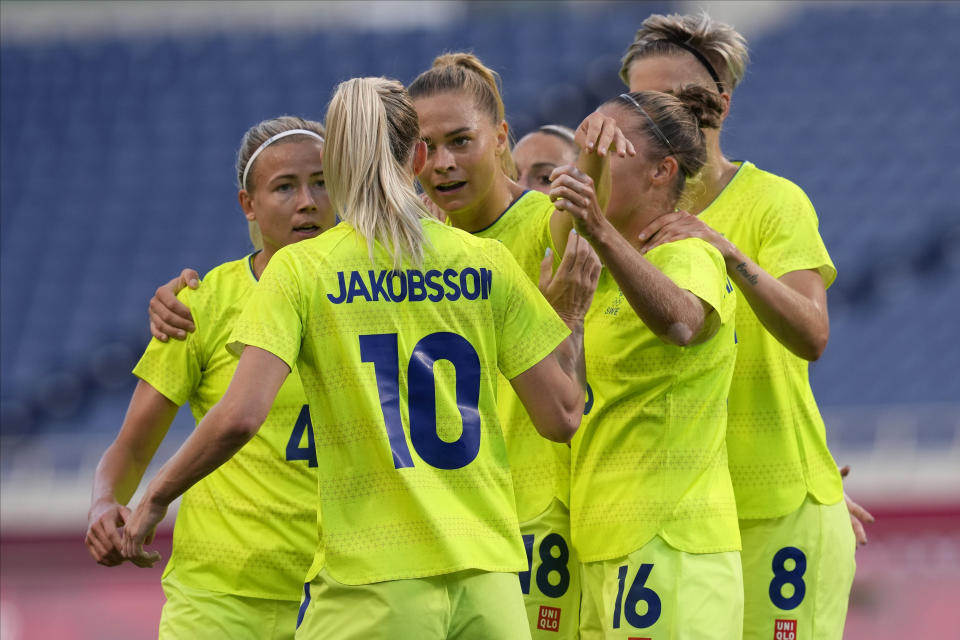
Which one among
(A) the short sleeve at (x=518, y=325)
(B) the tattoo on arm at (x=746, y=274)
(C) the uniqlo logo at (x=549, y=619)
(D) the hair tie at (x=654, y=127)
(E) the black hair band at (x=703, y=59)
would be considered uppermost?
(E) the black hair band at (x=703, y=59)

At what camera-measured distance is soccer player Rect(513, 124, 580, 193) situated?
242 inches

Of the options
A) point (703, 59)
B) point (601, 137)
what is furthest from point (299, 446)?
point (703, 59)

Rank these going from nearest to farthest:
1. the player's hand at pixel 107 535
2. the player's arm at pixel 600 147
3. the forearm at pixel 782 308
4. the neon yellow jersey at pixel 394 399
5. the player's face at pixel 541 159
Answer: the neon yellow jersey at pixel 394 399, the player's arm at pixel 600 147, the player's hand at pixel 107 535, the forearm at pixel 782 308, the player's face at pixel 541 159

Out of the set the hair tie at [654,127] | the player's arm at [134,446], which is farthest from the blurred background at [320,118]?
the hair tie at [654,127]

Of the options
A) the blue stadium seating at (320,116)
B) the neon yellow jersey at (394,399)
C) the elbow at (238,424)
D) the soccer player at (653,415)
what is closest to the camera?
the elbow at (238,424)

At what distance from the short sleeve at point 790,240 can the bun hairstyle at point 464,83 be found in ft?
2.99

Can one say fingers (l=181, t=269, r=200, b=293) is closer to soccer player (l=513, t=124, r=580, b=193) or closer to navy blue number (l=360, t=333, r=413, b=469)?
navy blue number (l=360, t=333, r=413, b=469)

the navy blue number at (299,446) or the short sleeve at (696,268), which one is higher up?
the short sleeve at (696,268)

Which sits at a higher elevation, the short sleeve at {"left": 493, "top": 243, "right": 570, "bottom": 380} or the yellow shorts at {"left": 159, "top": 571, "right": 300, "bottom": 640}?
the short sleeve at {"left": 493, "top": 243, "right": 570, "bottom": 380}

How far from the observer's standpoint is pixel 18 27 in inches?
656

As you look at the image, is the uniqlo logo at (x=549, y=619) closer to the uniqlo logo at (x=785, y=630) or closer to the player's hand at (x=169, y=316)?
the uniqlo logo at (x=785, y=630)

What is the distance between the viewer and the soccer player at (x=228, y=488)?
363 centimetres

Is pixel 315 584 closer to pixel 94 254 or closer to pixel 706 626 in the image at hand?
pixel 706 626

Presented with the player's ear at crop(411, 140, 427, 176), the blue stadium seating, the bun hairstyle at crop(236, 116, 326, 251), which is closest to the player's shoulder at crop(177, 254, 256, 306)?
the bun hairstyle at crop(236, 116, 326, 251)
